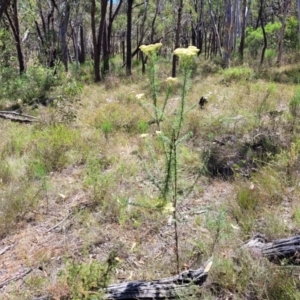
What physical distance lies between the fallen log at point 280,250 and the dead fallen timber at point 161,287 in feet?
1.24

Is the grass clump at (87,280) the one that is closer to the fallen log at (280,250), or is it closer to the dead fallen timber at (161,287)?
the dead fallen timber at (161,287)

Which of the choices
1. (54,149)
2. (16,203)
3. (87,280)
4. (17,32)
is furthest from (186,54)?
(17,32)

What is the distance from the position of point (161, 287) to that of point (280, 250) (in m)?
0.82

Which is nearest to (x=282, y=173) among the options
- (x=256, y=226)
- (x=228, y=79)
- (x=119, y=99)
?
(x=256, y=226)

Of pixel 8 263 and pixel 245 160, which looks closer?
pixel 8 263

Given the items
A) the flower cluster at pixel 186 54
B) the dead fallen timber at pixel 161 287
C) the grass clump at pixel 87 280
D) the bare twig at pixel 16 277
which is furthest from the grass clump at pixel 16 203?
the flower cluster at pixel 186 54

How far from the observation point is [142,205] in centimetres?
257

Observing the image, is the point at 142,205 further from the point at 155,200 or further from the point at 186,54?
the point at 186,54

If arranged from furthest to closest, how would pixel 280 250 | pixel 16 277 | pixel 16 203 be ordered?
1. pixel 16 203
2. pixel 16 277
3. pixel 280 250

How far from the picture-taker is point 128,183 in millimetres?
3834

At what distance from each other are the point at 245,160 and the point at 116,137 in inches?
78.3

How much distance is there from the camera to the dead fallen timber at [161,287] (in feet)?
6.91

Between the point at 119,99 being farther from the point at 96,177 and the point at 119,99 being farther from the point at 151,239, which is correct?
the point at 151,239

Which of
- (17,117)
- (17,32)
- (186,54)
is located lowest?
(17,117)
